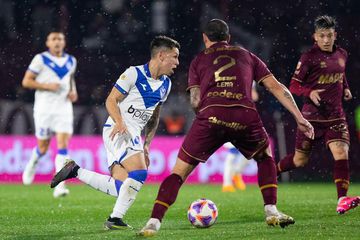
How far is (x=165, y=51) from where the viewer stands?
8070 millimetres

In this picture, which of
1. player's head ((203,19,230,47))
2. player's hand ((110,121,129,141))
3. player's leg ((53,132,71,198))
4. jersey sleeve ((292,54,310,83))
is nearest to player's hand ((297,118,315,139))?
player's head ((203,19,230,47))

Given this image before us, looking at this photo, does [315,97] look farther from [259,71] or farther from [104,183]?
[104,183]

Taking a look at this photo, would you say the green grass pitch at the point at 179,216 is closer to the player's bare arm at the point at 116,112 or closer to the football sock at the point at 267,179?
the football sock at the point at 267,179

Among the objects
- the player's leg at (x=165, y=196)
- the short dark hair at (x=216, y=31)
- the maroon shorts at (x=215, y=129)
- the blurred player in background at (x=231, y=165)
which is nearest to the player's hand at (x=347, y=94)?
the maroon shorts at (x=215, y=129)

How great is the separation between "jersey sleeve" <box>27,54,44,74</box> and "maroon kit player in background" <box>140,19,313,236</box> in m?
5.88

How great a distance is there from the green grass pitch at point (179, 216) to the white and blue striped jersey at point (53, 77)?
50.3 inches

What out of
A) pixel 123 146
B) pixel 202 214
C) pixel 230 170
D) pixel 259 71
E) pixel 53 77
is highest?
pixel 53 77

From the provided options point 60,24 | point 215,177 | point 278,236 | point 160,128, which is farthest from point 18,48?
point 278,236

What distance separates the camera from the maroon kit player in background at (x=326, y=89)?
30.9 feet

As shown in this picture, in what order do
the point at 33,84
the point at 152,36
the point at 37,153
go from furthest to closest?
the point at 152,36 < the point at 37,153 < the point at 33,84

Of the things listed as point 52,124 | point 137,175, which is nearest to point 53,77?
point 52,124

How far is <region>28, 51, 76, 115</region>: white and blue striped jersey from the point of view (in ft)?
42.5

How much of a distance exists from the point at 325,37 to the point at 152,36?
8.84m

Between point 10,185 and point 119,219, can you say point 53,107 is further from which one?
point 119,219
